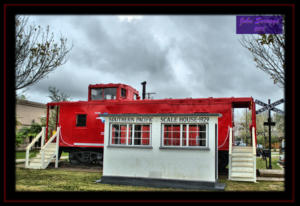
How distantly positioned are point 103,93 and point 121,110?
186 centimetres

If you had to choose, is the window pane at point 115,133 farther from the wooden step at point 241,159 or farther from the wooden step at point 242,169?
the wooden step at point 241,159

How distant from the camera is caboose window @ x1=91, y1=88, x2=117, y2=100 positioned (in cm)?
1709

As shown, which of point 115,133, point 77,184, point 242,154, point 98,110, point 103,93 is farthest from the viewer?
point 103,93

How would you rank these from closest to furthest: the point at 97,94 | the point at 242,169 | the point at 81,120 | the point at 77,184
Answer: the point at 77,184, the point at 242,169, the point at 81,120, the point at 97,94

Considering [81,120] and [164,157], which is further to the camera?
[81,120]

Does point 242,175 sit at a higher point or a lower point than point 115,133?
lower

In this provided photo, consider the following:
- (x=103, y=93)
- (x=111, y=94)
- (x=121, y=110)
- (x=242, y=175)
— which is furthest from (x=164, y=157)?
(x=103, y=93)

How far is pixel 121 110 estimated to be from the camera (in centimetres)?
1616

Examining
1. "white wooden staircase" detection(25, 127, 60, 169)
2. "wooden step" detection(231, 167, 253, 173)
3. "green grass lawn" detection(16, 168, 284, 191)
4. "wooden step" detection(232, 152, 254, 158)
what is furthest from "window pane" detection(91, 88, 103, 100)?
"wooden step" detection(231, 167, 253, 173)

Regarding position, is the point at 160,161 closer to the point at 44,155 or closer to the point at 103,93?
the point at 103,93

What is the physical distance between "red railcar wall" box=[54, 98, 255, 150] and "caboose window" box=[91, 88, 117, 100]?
1.79ft
